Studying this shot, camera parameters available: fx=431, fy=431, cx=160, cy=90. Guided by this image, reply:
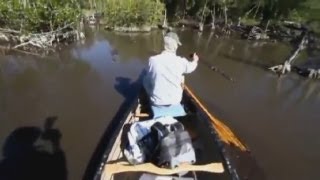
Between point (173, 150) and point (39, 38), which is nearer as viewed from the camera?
point (173, 150)

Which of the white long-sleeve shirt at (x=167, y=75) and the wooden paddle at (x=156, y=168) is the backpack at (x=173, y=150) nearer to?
the wooden paddle at (x=156, y=168)

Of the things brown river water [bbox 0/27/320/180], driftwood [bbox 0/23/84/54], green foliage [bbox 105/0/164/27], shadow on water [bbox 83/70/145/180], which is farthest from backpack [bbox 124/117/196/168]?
green foliage [bbox 105/0/164/27]

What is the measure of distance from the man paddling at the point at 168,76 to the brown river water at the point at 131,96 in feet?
9.20

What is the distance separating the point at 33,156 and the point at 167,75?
451 cm

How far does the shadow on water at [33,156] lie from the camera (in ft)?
31.3

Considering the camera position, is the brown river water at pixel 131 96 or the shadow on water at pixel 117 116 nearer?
the shadow on water at pixel 117 116

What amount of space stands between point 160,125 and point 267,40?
18.2 metres

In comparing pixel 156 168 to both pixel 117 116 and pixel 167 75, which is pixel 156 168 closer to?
pixel 167 75

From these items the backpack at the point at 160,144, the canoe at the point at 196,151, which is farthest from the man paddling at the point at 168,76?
the backpack at the point at 160,144

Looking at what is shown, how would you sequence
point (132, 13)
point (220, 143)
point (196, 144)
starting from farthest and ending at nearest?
1. point (132, 13)
2. point (196, 144)
3. point (220, 143)

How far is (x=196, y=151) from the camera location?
25.5 feet

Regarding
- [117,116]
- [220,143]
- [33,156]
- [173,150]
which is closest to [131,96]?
[117,116]

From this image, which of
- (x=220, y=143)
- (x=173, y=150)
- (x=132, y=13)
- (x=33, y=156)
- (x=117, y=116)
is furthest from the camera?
(x=132, y=13)

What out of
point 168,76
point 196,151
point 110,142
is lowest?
point 196,151
